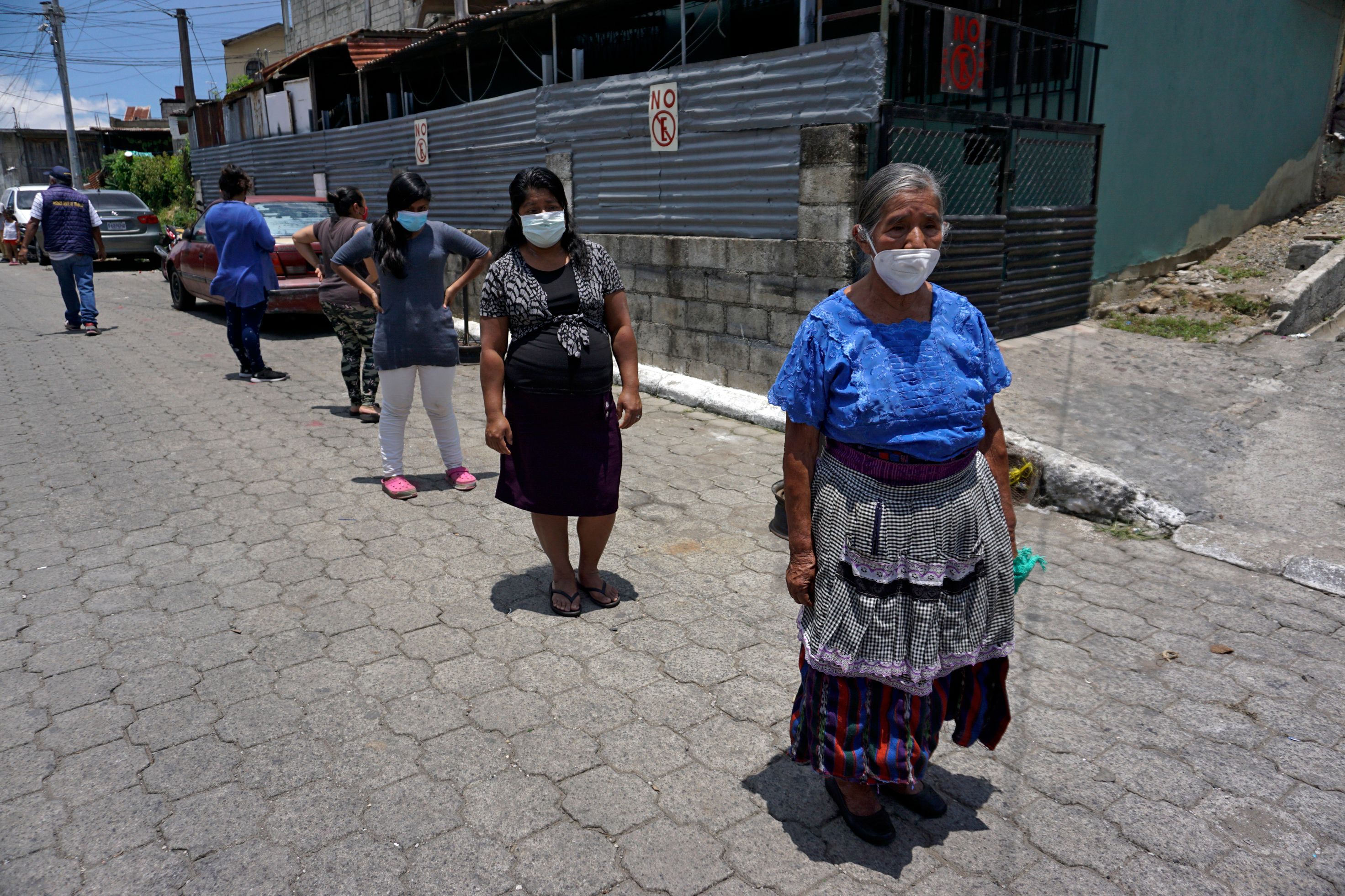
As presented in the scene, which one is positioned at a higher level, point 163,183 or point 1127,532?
point 163,183

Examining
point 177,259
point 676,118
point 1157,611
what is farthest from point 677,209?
point 177,259

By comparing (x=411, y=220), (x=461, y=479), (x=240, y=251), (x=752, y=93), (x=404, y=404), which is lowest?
(x=461, y=479)

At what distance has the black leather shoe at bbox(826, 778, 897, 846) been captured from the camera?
99.9 inches

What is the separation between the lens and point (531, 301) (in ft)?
11.9

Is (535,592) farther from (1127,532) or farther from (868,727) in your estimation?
(1127,532)

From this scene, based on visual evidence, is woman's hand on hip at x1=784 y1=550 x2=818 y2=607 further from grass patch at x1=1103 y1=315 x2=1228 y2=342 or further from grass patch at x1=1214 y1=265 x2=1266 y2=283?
grass patch at x1=1214 y1=265 x2=1266 y2=283

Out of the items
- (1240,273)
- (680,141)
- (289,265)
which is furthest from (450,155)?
(1240,273)

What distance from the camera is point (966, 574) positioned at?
238 cm

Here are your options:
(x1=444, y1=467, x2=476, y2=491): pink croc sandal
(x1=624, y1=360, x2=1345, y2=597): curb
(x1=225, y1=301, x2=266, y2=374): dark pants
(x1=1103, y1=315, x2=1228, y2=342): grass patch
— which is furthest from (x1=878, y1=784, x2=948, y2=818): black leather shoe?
(x1=225, y1=301, x2=266, y2=374): dark pants

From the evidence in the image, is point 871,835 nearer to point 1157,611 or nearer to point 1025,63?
point 1157,611

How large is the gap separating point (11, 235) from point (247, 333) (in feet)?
55.2

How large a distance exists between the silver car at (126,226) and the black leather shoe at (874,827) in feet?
68.6

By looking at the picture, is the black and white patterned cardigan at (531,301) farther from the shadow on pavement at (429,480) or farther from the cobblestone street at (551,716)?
the shadow on pavement at (429,480)

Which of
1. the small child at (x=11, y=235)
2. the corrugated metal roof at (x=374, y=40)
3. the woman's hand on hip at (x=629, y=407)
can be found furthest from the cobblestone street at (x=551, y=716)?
the small child at (x=11, y=235)
